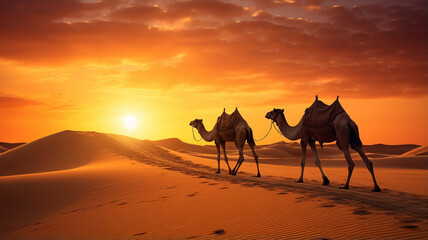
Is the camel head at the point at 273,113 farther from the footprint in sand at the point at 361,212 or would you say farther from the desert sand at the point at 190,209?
the footprint in sand at the point at 361,212

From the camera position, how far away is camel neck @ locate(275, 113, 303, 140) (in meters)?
14.1

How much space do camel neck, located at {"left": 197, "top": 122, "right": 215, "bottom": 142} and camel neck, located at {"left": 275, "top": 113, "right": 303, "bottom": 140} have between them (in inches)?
166

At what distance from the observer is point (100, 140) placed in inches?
1248

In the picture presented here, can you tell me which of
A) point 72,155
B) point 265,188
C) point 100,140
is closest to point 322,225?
point 265,188

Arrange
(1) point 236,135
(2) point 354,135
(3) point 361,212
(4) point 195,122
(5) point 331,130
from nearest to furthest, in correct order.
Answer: (3) point 361,212 → (2) point 354,135 → (5) point 331,130 → (1) point 236,135 → (4) point 195,122

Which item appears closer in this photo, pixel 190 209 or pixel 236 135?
pixel 190 209

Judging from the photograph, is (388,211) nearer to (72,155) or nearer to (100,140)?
(72,155)

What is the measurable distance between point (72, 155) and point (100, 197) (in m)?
17.2

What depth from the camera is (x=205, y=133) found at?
781 inches

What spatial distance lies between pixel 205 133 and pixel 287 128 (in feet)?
19.6

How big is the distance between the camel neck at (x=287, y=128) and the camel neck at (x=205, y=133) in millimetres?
4214

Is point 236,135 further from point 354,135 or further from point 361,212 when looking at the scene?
point 361,212

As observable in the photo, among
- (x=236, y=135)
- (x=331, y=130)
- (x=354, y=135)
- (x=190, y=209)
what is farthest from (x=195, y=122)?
(x=190, y=209)

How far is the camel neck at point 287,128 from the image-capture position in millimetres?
14076
